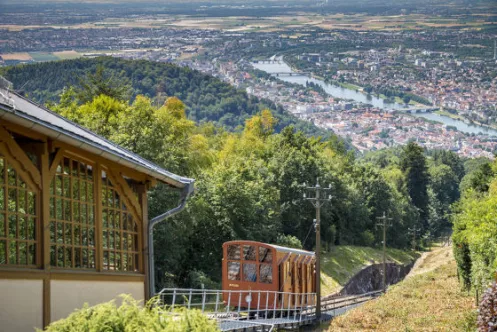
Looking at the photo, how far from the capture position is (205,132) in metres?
126

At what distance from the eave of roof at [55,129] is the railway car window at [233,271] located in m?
17.0

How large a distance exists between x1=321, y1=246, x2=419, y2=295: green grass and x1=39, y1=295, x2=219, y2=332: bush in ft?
168

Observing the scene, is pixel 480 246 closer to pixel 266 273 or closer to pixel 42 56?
pixel 266 273

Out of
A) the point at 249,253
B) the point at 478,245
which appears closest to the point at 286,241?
the point at 478,245

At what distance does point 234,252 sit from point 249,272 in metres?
0.90

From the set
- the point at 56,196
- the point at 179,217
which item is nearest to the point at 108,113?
the point at 179,217

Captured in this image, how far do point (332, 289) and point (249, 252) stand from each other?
29.7 meters

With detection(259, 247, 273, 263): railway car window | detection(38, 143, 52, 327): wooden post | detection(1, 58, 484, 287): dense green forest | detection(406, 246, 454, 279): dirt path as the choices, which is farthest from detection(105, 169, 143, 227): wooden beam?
detection(406, 246, 454, 279): dirt path

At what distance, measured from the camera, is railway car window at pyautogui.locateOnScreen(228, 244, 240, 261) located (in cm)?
3575

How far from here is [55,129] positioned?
14.7m

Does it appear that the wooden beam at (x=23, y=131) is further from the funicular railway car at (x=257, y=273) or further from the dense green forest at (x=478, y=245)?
the funicular railway car at (x=257, y=273)

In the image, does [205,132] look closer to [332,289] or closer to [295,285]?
[332,289]

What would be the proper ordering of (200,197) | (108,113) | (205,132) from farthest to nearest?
(205,132)
(108,113)
(200,197)

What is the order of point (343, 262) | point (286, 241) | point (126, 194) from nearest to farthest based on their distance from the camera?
1. point (126, 194)
2. point (286, 241)
3. point (343, 262)
